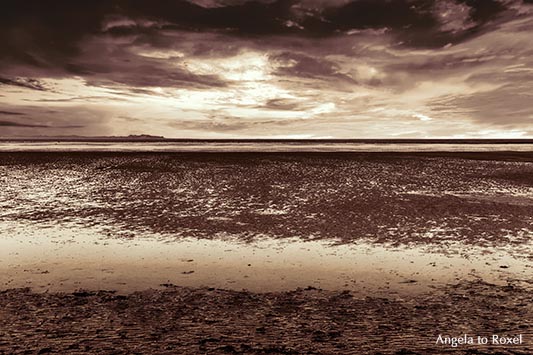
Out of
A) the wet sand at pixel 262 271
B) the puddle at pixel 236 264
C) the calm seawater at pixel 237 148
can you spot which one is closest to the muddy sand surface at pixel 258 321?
the wet sand at pixel 262 271

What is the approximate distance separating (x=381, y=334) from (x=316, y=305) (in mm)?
1343

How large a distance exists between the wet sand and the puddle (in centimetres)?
5

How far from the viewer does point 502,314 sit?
6.21 meters

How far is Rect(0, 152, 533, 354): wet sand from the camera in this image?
5.54 meters

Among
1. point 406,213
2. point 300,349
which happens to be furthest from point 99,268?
point 406,213

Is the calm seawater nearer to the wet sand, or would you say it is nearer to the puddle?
the wet sand

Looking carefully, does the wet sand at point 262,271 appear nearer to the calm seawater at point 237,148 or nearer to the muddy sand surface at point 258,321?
the muddy sand surface at point 258,321

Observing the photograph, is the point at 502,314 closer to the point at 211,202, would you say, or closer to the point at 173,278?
the point at 173,278

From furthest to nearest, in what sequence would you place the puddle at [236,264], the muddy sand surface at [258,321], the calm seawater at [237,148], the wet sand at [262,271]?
the calm seawater at [237,148] → the puddle at [236,264] → the wet sand at [262,271] → the muddy sand surface at [258,321]

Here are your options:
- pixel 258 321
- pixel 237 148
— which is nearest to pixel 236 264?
pixel 258 321

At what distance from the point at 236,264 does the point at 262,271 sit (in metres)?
0.77

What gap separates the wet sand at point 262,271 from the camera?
5539 mm

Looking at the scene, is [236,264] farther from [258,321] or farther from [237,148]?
[237,148]

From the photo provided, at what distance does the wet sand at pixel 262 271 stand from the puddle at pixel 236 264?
0.05 m
